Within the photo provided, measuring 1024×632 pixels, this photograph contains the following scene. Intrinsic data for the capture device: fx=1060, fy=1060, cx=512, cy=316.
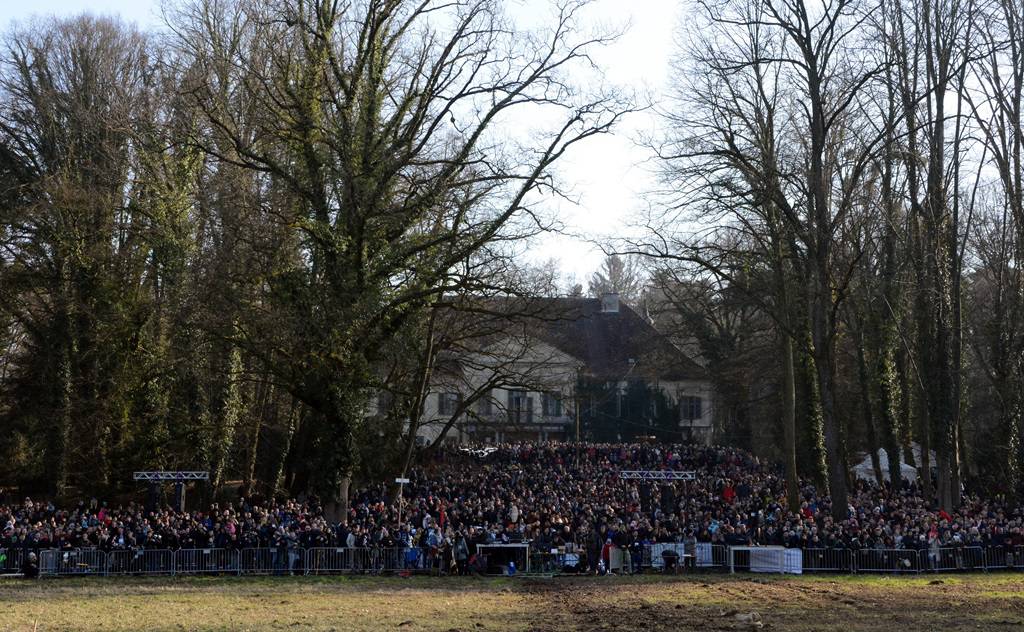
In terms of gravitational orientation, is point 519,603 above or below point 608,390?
below

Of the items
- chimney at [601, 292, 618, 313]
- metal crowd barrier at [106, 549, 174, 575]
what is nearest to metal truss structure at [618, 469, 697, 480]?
metal crowd barrier at [106, 549, 174, 575]

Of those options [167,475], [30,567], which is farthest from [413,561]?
[30,567]

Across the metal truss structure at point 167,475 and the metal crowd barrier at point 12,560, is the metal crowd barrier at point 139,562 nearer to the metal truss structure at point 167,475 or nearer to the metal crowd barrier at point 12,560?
the metal crowd barrier at point 12,560

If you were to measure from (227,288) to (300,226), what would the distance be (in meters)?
3.43

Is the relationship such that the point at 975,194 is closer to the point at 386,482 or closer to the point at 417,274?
the point at 417,274

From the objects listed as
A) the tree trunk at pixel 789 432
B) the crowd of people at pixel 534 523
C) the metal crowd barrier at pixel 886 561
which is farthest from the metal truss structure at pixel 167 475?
the metal crowd barrier at pixel 886 561

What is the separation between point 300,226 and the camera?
2720 cm

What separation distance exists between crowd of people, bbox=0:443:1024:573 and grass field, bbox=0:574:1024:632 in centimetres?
200

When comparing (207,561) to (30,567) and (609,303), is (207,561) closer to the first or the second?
(30,567)

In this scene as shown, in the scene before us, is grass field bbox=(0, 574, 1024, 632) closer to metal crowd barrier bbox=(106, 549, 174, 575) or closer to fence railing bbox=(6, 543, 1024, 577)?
metal crowd barrier bbox=(106, 549, 174, 575)

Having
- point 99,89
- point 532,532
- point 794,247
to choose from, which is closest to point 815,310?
point 794,247

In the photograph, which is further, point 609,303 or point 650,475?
point 609,303

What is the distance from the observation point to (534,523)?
1110 inches

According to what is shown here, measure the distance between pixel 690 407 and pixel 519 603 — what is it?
53539 millimetres
